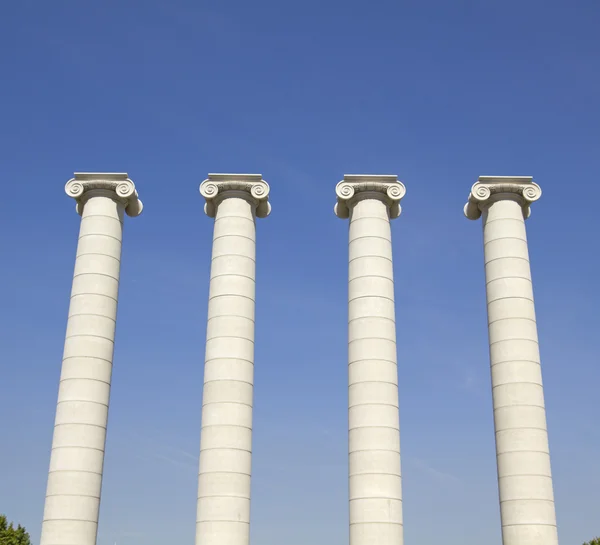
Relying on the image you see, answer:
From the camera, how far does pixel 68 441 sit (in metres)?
56.0

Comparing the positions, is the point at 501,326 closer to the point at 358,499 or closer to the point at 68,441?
the point at 358,499

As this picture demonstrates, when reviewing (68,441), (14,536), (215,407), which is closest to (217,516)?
(215,407)

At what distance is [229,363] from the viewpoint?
57812 millimetres

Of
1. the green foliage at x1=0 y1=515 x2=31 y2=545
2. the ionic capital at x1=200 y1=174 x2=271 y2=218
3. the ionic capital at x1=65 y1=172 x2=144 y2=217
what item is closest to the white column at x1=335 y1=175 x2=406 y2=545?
the ionic capital at x1=200 y1=174 x2=271 y2=218

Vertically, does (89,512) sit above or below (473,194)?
below

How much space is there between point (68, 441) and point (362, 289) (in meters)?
24.2

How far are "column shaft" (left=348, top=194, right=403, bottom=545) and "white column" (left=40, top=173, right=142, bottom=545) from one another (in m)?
18.4

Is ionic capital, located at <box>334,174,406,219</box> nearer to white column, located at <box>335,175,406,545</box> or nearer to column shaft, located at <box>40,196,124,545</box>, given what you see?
white column, located at <box>335,175,406,545</box>

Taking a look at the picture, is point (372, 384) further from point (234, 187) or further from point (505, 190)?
point (505, 190)

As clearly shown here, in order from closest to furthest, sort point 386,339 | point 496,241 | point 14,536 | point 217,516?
point 217,516, point 386,339, point 496,241, point 14,536

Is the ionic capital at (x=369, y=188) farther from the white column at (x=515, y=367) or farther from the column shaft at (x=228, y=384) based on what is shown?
the column shaft at (x=228, y=384)

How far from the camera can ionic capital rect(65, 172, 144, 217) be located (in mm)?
63281

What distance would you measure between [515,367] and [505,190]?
14875mm

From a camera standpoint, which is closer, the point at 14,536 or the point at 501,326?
the point at 501,326
